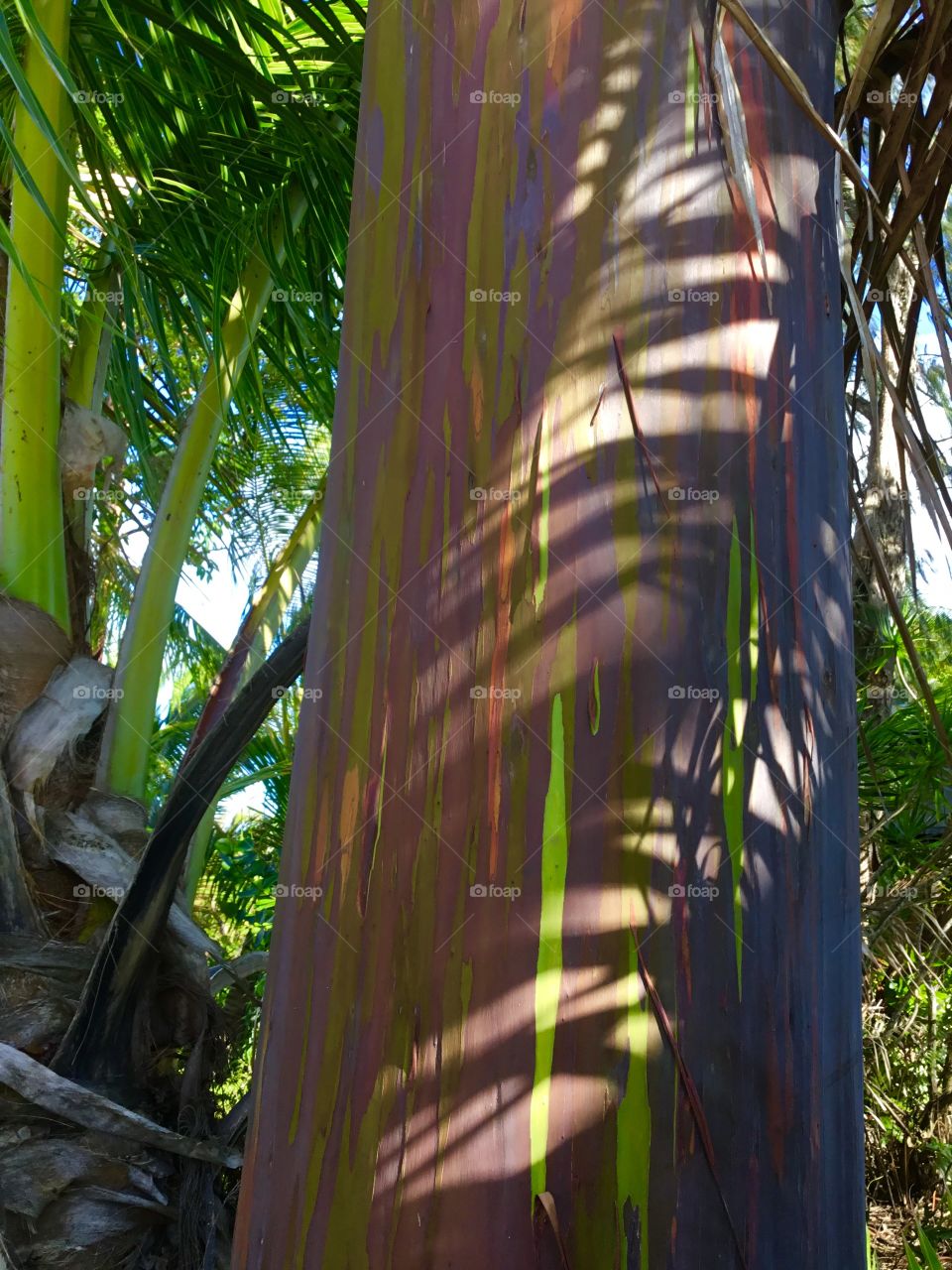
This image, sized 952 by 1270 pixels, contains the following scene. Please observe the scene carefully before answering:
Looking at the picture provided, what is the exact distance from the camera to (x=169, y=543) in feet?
8.05

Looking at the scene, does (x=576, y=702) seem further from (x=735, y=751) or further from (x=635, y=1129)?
(x=635, y=1129)

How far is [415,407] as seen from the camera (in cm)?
75

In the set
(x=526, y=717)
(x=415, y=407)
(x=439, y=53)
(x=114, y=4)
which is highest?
(x=114, y=4)

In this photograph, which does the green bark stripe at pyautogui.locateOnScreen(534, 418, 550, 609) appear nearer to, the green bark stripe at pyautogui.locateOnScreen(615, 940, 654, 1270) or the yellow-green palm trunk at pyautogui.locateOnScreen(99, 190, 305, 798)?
the green bark stripe at pyautogui.locateOnScreen(615, 940, 654, 1270)

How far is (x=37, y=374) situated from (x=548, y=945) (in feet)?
6.24

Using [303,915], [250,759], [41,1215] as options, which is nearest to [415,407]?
[303,915]

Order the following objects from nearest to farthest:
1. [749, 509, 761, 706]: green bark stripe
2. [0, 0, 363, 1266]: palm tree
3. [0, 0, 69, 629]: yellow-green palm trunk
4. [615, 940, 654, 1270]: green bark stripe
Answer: [615, 940, 654, 1270]: green bark stripe < [749, 509, 761, 706]: green bark stripe < [0, 0, 363, 1266]: palm tree < [0, 0, 69, 629]: yellow-green palm trunk

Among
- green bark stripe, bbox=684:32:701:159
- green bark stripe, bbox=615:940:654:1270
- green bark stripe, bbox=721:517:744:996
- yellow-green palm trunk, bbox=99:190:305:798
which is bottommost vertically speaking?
green bark stripe, bbox=615:940:654:1270

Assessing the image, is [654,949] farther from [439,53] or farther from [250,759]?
[250,759]

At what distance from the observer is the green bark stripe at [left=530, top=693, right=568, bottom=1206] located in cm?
61

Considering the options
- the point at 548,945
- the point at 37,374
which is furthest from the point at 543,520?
the point at 37,374

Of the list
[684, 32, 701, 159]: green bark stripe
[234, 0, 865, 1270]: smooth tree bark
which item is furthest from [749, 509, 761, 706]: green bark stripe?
[684, 32, 701, 159]: green bark stripe

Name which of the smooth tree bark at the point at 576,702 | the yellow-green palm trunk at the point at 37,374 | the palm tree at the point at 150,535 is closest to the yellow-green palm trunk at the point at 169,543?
the palm tree at the point at 150,535

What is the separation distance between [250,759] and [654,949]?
6256mm
